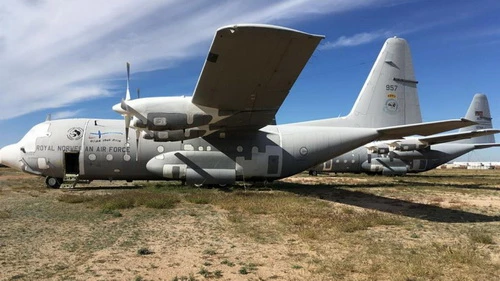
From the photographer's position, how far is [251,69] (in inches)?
460

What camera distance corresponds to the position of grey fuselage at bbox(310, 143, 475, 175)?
31672 mm

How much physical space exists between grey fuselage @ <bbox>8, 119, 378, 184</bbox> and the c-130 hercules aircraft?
0.16 feet

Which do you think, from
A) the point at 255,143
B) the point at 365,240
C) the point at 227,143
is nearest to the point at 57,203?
the point at 227,143

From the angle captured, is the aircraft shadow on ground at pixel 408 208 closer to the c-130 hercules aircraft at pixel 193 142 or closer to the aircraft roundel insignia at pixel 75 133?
the c-130 hercules aircraft at pixel 193 142

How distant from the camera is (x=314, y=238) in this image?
786cm

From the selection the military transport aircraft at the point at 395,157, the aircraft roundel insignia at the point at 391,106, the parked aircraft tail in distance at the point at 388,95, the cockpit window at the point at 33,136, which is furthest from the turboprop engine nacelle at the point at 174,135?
the military transport aircraft at the point at 395,157

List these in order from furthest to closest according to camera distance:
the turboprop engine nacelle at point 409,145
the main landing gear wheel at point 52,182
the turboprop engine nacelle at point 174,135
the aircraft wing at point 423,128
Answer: the turboprop engine nacelle at point 409,145 → the main landing gear wheel at point 52,182 → the turboprop engine nacelle at point 174,135 → the aircraft wing at point 423,128

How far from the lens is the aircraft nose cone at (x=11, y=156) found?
17.8 metres

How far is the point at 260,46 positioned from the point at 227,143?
26.8ft

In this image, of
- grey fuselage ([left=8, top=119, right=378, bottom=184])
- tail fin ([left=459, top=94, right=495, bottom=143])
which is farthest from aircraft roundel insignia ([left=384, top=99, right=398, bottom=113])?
tail fin ([left=459, top=94, right=495, bottom=143])

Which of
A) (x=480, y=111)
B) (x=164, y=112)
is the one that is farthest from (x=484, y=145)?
(x=164, y=112)

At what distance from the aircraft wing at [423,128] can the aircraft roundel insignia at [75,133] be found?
14817 millimetres

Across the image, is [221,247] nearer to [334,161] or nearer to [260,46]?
[260,46]

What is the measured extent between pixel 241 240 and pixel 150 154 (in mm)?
11034
